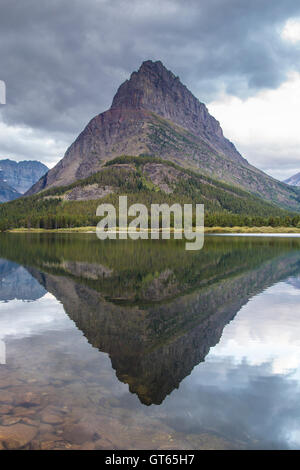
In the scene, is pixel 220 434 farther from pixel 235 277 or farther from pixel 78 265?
pixel 78 265

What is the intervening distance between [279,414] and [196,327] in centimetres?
1157

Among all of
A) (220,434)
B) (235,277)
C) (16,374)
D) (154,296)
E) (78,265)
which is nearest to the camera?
(220,434)

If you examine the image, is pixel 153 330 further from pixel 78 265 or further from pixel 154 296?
pixel 78 265

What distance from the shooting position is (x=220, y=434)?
12016 millimetres

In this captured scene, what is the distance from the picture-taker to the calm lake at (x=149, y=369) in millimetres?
12047

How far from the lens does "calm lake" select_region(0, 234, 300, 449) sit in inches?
474

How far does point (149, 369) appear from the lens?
1741 cm

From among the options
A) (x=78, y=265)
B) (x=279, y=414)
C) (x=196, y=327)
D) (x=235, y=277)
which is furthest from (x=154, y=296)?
(x=78, y=265)
